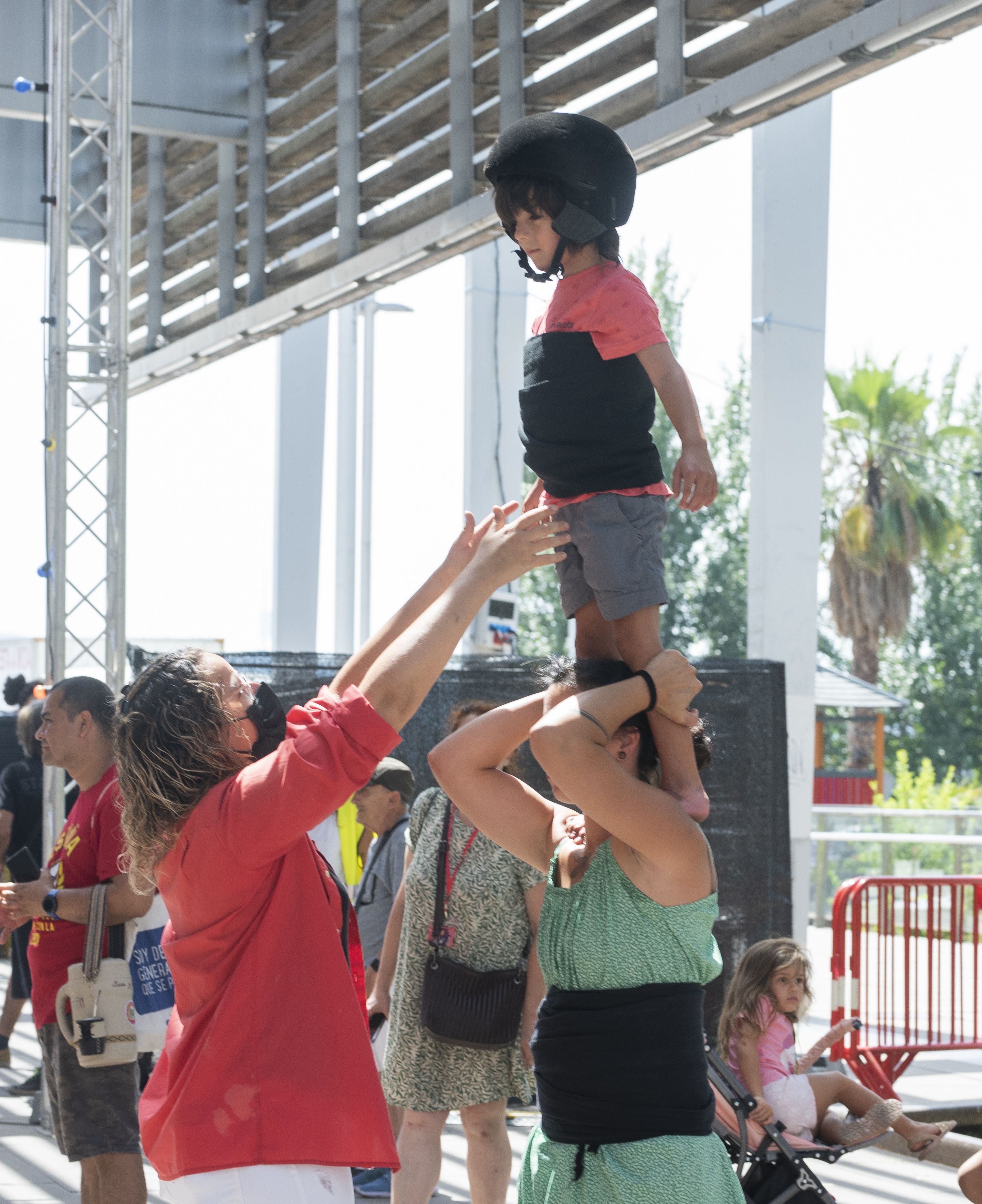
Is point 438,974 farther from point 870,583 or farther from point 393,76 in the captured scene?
point 870,583

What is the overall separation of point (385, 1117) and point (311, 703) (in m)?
0.67

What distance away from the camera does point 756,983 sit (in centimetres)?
500

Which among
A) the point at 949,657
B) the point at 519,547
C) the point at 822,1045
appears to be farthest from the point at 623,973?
the point at 949,657

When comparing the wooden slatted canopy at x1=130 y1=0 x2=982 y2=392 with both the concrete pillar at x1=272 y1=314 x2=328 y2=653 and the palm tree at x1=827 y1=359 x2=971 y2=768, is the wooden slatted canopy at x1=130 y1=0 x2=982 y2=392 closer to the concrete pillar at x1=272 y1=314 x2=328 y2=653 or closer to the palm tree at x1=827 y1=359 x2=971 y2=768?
the concrete pillar at x1=272 y1=314 x2=328 y2=653

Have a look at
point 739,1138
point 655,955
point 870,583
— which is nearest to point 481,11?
point 739,1138

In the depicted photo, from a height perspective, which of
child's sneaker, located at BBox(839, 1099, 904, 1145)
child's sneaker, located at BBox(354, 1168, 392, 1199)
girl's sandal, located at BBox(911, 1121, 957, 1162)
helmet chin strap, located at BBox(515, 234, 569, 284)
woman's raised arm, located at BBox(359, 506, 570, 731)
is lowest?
child's sneaker, located at BBox(354, 1168, 392, 1199)

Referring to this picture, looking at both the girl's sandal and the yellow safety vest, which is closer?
the girl's sandal

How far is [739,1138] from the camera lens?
419cm

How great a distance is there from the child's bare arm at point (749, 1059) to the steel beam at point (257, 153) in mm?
6623

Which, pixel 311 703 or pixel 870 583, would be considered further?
pixel 870 583

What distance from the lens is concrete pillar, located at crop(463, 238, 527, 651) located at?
33.5ft

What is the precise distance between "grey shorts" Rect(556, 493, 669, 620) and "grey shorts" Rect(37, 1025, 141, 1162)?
2.18 m

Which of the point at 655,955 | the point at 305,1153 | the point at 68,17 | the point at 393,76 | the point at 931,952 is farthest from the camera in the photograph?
the point at 393,76

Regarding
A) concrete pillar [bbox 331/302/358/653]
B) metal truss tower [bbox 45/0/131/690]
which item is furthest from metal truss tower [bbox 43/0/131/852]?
concrete pillar [bbox 331/302/358/653]
